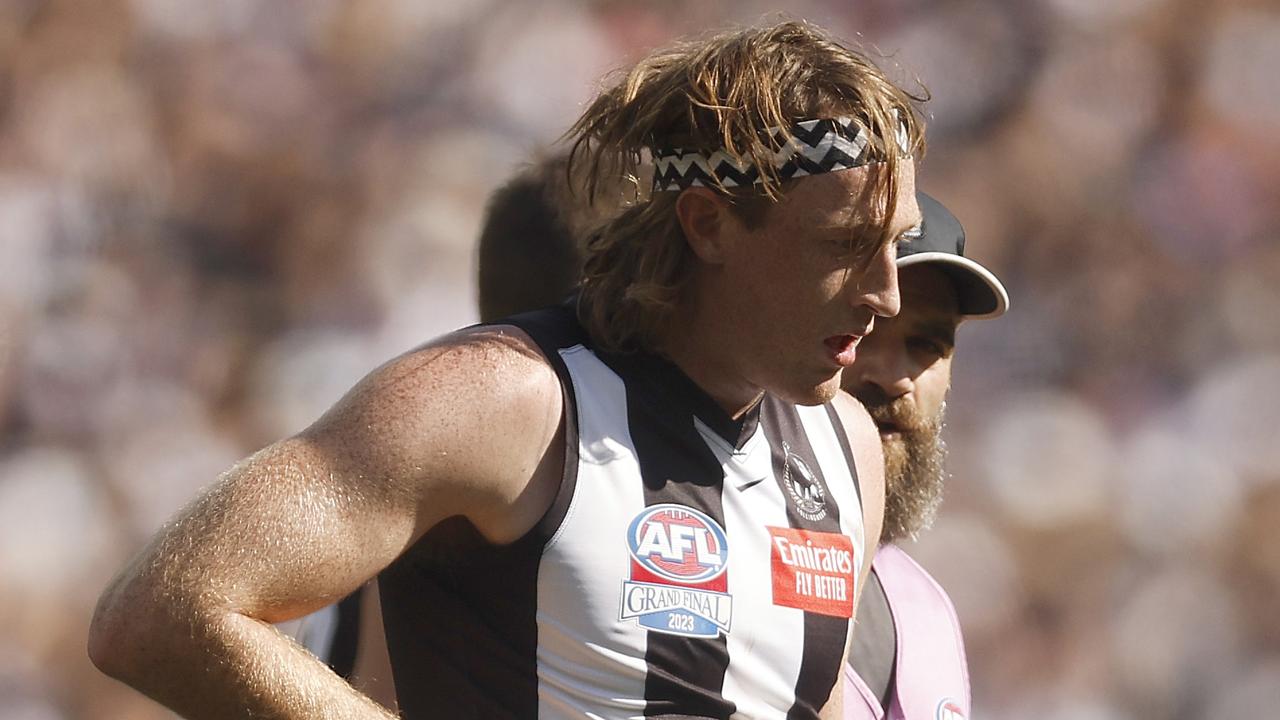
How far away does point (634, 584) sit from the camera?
1947 millimetres

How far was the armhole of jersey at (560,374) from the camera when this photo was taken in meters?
1.90

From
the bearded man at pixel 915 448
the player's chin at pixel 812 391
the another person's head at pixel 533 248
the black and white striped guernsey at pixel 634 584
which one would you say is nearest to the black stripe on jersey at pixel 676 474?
the black and white striped guernsey at pixel 634 584

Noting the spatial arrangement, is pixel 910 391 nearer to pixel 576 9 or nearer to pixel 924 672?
pixel 924 672

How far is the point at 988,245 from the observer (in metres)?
5.64

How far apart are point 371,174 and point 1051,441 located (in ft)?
9.00

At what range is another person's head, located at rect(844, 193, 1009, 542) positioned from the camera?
2.69 metres

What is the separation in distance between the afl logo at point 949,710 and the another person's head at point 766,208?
757 millimetres

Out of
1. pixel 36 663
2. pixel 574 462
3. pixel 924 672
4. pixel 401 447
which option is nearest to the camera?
pixel 401 447

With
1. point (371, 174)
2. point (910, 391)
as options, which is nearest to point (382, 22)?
point (371, 174)

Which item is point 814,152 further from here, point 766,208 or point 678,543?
point 678,543

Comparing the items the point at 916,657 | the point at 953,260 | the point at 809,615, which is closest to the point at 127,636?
the point at 809,615

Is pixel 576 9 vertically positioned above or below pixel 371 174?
above

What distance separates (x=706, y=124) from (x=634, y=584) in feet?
2.18

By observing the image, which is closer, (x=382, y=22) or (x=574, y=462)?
(x=574, y=462)
